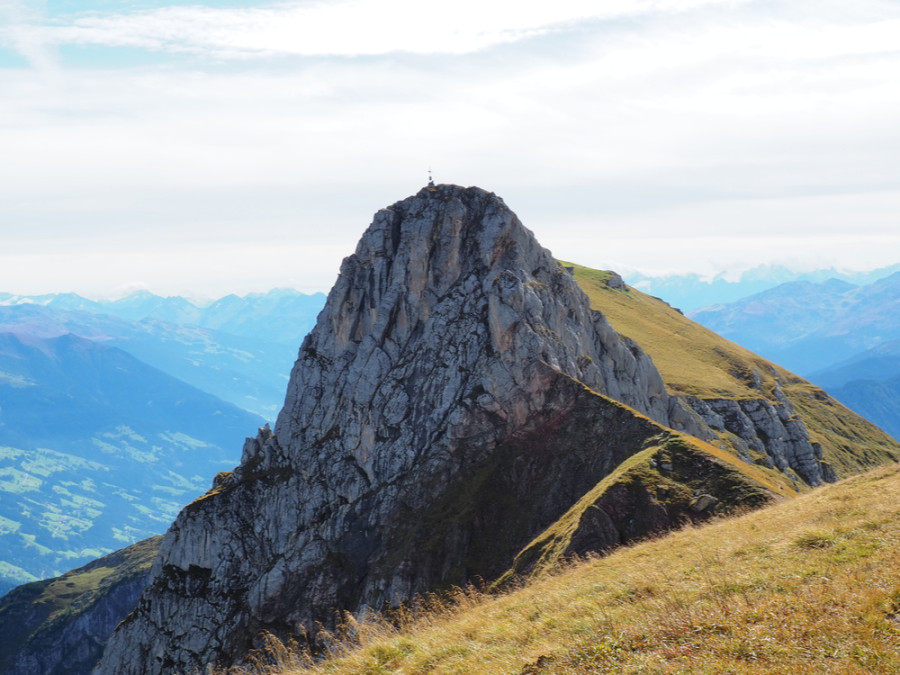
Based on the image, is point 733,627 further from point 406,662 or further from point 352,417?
point 352,417

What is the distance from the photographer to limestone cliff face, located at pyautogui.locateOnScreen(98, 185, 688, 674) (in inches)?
2382

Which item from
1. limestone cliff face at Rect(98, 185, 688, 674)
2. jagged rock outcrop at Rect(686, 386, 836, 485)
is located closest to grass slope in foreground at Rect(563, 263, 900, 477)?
jagged rock outcrop at Rect(686, 386, 836, 485)

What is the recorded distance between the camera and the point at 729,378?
134750 millimetres

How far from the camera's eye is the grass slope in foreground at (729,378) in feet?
415

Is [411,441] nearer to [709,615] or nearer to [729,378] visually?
[709,615]

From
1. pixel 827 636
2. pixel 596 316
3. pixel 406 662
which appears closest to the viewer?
pixel 827 636

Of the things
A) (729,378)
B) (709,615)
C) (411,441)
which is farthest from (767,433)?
(709,615)

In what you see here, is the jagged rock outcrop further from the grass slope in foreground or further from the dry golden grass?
the dry golden grass

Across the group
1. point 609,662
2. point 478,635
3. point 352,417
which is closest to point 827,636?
point 609,662

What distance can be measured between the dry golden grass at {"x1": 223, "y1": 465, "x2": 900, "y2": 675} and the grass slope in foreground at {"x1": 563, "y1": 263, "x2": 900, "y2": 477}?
308 feet

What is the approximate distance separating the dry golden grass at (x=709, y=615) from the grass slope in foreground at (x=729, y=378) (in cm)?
9382

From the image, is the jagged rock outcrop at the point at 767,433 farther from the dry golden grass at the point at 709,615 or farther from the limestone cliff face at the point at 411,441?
the dry golden grass at the point at 709,615

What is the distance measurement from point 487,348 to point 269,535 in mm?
31707

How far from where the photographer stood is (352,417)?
7912 cm
